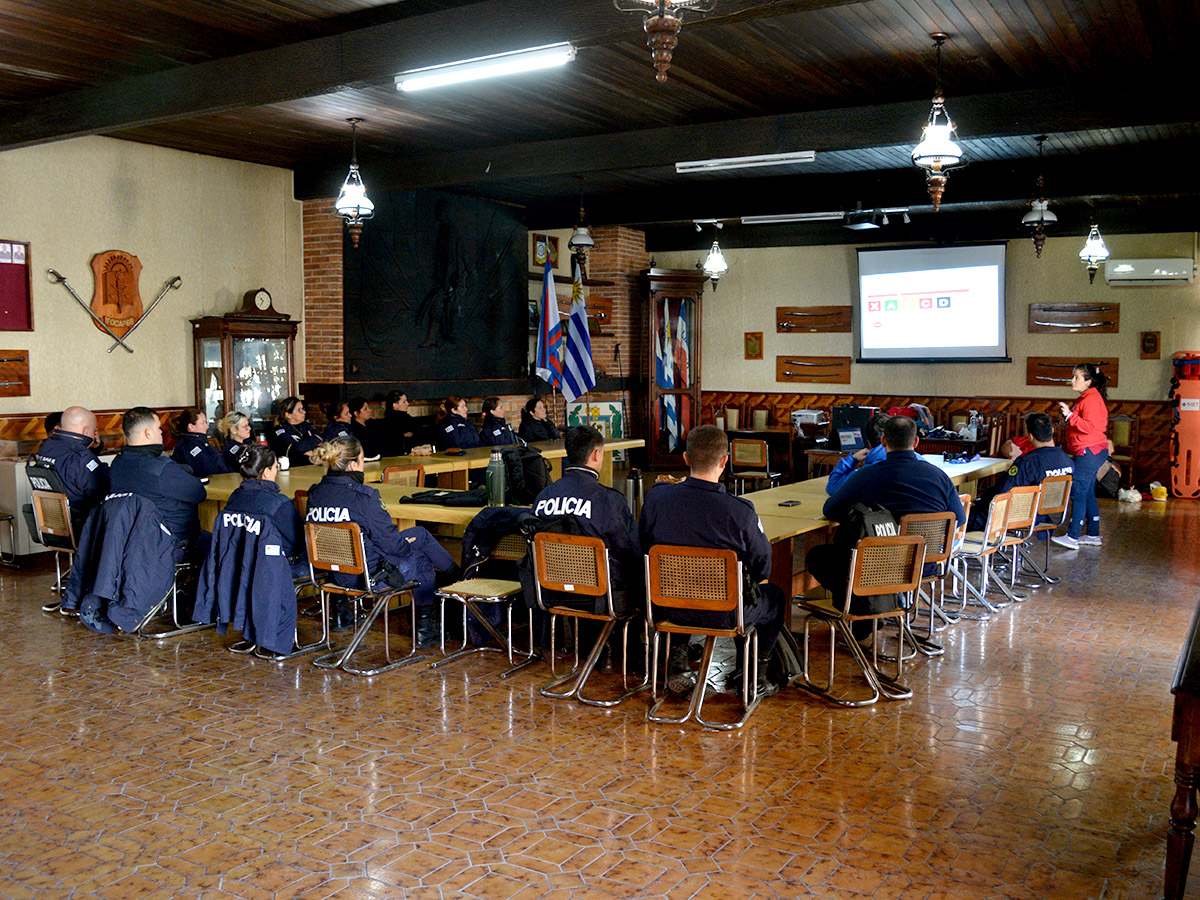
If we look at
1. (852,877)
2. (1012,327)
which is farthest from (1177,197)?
(852,877)

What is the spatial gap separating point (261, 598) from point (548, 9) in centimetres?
334

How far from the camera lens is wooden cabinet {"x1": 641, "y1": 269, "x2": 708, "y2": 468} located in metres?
14.4

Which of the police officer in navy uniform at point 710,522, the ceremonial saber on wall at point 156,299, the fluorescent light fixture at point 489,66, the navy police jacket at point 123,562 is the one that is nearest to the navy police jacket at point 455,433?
the ceremonial saber on wall at point 156,299

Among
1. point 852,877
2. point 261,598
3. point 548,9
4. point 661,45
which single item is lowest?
point 852,877

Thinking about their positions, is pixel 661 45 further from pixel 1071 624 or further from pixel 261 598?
pixel 1071 624

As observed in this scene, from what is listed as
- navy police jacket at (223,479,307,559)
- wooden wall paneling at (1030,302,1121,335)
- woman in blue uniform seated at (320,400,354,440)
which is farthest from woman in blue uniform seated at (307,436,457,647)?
wooden wall paneling at (1030,302,1121,335)

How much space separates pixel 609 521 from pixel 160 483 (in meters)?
2.93

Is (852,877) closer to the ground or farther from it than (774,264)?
closer to the ground

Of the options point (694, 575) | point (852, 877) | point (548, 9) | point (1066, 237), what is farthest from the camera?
point (1066, 237)

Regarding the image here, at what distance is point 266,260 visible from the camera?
392 inches

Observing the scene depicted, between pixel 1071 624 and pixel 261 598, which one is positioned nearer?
pixel 261 598

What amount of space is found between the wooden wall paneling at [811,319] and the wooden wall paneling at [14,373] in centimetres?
990

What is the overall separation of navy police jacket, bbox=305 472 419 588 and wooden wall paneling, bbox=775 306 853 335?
404 inches

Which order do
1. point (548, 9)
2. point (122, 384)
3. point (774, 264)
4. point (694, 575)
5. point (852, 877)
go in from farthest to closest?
point (774, 264) < point (122, 384) < point (548, 9) < point (694, 575) < point (852, 877)
